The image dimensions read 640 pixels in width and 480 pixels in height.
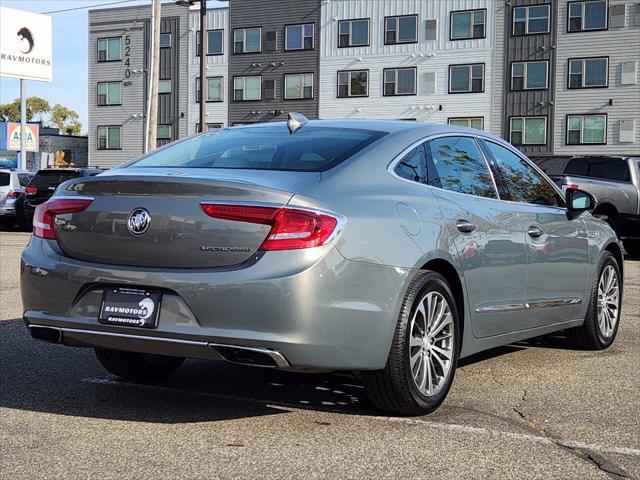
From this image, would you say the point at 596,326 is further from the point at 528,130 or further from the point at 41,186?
the point at 528,130

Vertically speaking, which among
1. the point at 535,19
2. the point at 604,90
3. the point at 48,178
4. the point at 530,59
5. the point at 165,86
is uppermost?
the point at 535,19

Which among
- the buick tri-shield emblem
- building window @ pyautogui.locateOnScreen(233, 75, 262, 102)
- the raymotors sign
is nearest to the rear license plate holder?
the buick tri-shield emblem

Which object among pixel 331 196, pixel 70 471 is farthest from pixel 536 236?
pixel 70 471

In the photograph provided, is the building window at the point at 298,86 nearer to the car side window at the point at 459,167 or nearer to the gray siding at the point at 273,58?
the gray siding at the point at 273,58

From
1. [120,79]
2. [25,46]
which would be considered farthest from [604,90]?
[25,46]

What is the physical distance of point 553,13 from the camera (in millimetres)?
42562

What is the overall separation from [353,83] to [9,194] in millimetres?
26621

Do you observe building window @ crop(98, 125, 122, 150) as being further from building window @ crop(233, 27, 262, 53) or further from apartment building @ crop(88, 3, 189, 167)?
building window @ crop(233, 27, 262, 53)

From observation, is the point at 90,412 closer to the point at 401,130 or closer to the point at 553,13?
the point at 401,130

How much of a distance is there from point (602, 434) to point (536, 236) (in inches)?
66.6

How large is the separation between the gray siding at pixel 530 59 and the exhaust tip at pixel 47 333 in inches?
1583

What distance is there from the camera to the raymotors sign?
4622 cm

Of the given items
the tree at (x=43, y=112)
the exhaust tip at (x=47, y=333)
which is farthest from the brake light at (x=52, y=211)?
the tree at (x=43, y=112)

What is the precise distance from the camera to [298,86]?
1896 inches
